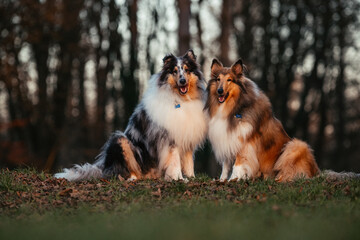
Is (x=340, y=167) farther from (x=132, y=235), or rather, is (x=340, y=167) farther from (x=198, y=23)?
(x=132, y=235)

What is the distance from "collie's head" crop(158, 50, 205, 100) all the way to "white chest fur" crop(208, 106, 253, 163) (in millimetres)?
682

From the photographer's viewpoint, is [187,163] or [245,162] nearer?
[245,162]

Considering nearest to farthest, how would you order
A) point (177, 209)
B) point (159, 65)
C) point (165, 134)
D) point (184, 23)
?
point (177, 209), point (165, 134), point (184, 23), point (159, 65)

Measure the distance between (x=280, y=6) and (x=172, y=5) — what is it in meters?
5.73

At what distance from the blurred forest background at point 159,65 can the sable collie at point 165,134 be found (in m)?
12.7

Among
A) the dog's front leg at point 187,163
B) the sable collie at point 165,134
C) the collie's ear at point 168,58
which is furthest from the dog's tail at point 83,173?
the collie's ear at point 168,58

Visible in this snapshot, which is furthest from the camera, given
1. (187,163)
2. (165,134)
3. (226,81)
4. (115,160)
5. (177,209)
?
(187,163)

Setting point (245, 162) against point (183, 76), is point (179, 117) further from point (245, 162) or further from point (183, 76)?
point (245, 162)

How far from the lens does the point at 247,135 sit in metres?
8.54

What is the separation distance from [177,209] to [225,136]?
2.60 m

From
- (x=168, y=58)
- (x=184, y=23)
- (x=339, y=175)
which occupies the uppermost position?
(x=184, y=23)

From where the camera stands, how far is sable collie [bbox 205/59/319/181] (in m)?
→ 8.52

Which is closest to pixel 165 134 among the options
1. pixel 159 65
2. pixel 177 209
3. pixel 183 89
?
pixel 183 89

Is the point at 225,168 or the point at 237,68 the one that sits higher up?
the point at 237,68
